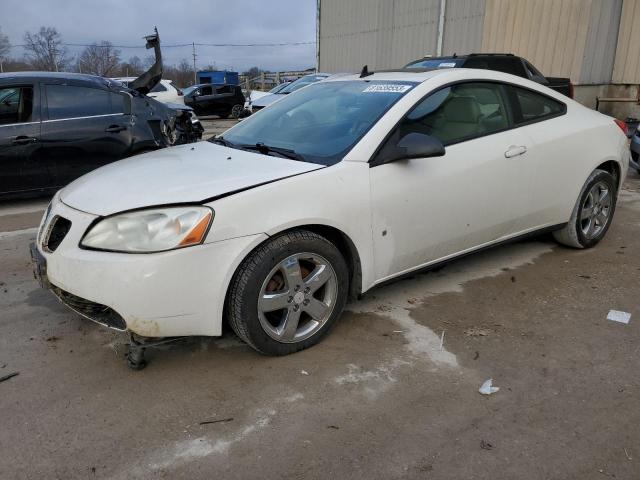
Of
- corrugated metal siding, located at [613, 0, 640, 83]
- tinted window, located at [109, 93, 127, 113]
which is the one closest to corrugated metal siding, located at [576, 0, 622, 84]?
corrugated metal siding, located at [613, 0, 640, 83]

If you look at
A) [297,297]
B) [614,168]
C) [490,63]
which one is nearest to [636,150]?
[490,63]

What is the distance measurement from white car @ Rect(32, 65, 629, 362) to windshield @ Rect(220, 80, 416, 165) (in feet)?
0.05

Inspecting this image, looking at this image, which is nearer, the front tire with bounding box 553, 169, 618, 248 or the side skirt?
the side skirt

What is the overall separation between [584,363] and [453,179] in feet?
4.26

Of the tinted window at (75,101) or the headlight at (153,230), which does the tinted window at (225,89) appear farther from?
the headlight at (153,230)

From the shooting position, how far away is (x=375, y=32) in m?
19.9

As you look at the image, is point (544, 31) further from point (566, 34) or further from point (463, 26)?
point (463, 26)

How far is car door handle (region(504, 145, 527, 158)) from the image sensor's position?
3792 mm

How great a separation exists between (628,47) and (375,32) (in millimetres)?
8608

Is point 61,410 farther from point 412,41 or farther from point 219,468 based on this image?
point 412,41

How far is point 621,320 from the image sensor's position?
11.5 feet

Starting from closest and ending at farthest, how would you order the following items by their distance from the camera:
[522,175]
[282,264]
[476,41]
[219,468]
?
1. [219,468]
2. [282,264]
3. [522,175]
4. [476,41]

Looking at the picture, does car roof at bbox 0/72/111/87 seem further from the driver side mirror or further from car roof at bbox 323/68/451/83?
the driver side mirror

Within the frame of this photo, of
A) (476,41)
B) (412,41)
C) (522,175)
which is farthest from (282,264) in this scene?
(412,41)
